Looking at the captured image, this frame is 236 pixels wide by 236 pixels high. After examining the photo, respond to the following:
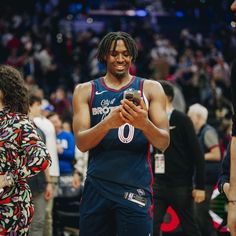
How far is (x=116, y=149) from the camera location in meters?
5.18

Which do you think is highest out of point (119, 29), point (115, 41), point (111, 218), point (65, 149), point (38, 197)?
point (119, 29)

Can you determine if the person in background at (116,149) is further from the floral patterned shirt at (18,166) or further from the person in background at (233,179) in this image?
the person in background at (233,179)

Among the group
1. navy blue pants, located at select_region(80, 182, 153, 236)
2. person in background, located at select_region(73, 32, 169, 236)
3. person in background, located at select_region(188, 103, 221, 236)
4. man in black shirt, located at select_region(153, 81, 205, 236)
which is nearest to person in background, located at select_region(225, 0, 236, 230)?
person in background, located at select_region(73, 32, 169, 236)

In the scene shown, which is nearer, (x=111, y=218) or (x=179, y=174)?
(x=111, y=218)

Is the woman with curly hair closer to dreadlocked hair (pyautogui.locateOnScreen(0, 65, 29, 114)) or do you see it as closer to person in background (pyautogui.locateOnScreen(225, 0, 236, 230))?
dreadlocked hair (pyautogui.locateOnScreen(0, 65, 29, 114))

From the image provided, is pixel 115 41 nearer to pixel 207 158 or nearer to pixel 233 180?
pixel 233 180

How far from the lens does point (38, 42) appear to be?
22125mm

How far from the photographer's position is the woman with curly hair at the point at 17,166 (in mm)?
5086

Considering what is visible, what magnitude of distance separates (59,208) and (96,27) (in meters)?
17.6

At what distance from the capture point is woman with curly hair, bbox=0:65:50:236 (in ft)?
16.7

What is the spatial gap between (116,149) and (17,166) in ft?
2.37

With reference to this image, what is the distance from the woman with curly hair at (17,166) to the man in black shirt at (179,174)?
9.39 feet

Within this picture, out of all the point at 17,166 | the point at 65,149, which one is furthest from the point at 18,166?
the point at 65,149

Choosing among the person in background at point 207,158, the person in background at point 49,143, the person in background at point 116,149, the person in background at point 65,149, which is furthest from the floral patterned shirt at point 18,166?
the person in background at point 65,149
